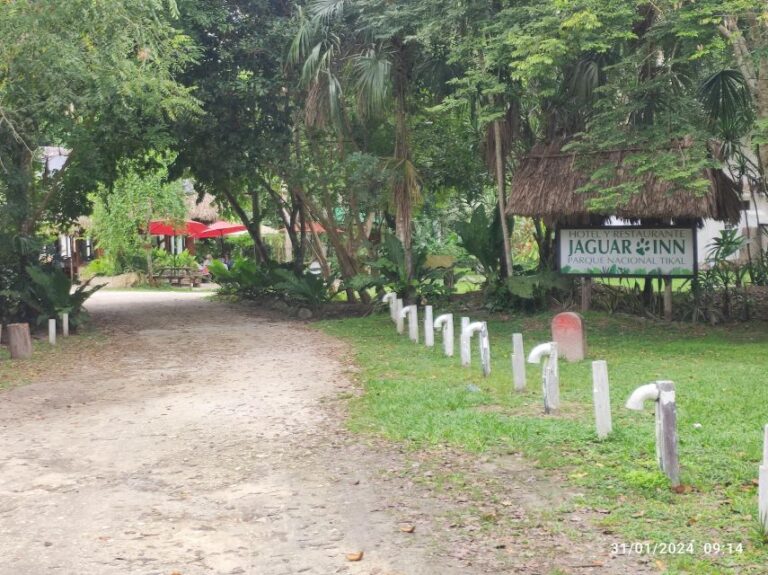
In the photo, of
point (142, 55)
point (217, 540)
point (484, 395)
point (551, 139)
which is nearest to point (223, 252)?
point (551, 139)

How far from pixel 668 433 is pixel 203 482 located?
3.59 meters

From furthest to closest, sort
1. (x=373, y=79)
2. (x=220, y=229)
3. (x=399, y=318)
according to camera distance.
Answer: (x=220, y=229)
(x=373, y=79)
(x=399, y=318)

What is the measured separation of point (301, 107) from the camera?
21359 mm

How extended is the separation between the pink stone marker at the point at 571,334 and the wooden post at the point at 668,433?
20.5 ft

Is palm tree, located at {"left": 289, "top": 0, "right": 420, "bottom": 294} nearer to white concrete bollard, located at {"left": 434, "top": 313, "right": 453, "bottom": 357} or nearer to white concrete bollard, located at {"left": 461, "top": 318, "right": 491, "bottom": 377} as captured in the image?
white concrete bollard, located at {"left": 434, "top": 313, "right": 453, "bottom": 357}

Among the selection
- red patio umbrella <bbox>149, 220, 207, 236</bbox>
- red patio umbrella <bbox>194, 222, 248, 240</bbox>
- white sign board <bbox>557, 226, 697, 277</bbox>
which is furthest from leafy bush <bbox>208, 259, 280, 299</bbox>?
red patio umbrella <bbox>194, 222, 248, 240</bbox>

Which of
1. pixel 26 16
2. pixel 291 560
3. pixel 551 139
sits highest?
pixel 26 16

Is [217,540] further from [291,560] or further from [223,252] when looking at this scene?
[223,252]

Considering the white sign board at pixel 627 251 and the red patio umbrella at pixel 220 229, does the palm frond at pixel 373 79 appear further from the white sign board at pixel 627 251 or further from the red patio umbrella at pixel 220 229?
the red patio umbrella at pixel 220 229

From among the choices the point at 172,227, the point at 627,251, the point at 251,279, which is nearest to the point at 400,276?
the point at 627,251

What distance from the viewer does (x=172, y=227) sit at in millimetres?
37656

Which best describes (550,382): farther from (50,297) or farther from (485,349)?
(50,297)

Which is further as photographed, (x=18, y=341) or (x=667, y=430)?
(x=18, y=341)

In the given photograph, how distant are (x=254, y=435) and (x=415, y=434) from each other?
5.38 ft
